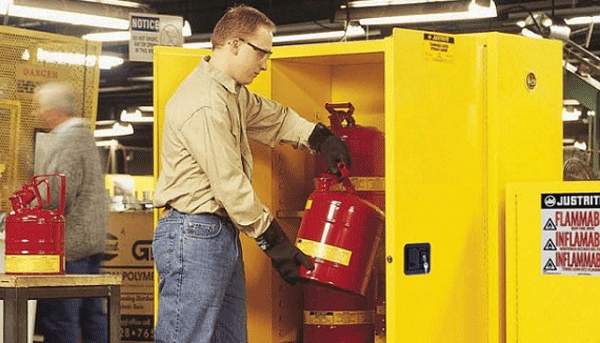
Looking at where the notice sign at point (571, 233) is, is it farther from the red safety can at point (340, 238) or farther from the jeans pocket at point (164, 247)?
the jeans pocket at point (164, 247)

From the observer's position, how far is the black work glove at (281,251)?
3850 millimetres

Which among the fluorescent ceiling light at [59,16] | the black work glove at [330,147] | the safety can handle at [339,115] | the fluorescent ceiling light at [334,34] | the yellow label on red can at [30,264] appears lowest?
the yellow label on red can at [30,264]

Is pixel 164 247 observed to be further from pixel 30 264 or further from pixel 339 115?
pixel 339 115

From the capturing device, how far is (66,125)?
17.6 feet

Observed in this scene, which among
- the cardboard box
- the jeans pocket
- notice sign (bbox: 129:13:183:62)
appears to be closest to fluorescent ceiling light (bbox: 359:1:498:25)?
notice sign (bbox: 129:13:183:62)

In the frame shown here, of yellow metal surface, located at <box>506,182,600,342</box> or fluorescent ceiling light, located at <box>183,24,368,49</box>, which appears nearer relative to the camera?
yellow metal surface, located at <box>506,182,600,342</box>

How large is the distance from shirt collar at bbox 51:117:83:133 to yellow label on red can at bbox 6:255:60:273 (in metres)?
1.91

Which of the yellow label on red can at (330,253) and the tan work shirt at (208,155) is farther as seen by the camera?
the yellow label on red can at (330,253)

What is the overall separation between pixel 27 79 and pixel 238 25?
2250 mm

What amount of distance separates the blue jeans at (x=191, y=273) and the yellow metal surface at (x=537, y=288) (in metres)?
1.15

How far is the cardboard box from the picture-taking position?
738cm

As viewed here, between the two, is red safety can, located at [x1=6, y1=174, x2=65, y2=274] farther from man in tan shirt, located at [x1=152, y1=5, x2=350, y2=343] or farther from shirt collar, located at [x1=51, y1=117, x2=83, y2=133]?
shirt collar, located at [x1=51, y1=117, x2=83, y2=133]

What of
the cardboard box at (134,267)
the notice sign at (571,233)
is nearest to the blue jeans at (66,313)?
the cardboard box at (134,267)

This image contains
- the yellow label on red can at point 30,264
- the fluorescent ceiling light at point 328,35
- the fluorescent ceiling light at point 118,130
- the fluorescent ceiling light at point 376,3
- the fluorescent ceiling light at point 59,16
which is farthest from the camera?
the fluorescent ceiling light at point 118,130
